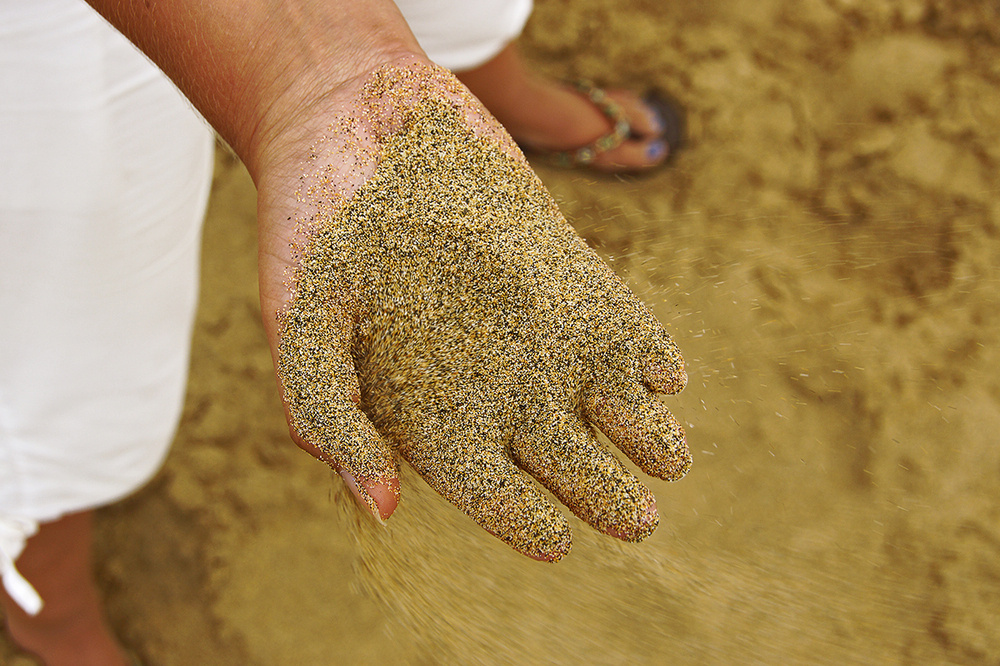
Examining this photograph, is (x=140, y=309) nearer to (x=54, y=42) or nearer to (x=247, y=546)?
(x=54, y=42)

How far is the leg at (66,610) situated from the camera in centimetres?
120

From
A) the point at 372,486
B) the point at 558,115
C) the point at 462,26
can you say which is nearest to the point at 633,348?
the point at 372,486

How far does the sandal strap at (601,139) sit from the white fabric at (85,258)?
861mm

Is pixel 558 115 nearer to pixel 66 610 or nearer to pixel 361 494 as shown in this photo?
pixel 361 494

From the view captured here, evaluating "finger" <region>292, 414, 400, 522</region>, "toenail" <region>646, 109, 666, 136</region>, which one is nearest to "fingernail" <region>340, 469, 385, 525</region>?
"finger" <region>292, 414, 400, 522</region>

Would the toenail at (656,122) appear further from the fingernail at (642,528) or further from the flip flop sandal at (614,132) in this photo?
the fingernail at (642,528)

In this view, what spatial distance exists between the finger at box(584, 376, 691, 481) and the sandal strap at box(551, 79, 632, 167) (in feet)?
3.20

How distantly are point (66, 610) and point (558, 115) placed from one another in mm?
1417

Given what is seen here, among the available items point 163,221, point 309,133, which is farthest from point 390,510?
point 163,221

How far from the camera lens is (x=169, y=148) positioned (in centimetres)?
86

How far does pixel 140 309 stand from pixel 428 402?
0.47m

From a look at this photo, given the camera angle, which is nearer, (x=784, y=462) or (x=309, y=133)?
(x=309, y=133)

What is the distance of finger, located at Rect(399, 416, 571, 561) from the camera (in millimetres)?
702

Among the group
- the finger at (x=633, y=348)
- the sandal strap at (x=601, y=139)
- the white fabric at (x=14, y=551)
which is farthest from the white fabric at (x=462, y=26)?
the white fabric at (x=14, y=551)
